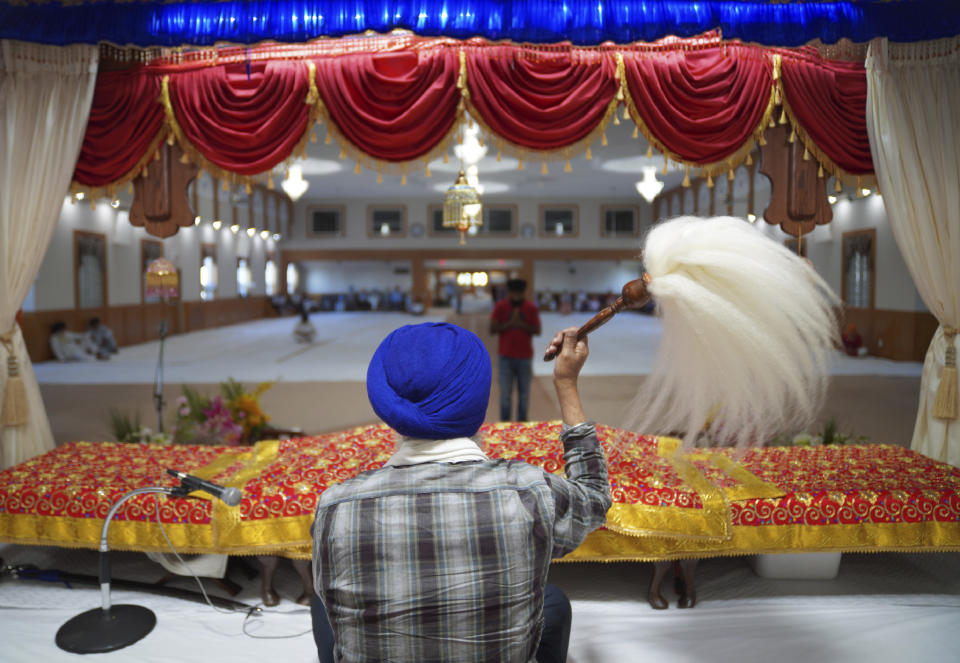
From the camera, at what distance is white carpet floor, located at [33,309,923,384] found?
8.32m

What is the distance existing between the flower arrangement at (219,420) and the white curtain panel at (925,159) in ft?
12.1

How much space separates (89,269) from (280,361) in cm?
419

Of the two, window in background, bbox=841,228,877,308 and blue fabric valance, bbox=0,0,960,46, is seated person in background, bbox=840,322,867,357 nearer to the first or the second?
window in background, bbox=841,228,877,308

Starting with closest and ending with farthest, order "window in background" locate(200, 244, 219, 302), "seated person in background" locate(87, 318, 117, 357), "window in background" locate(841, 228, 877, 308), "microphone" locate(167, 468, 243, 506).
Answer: "microphone" locate(167, 468, 243, 506), "seated person in background" locate(87, 318, 117, 357), "window in background" locate(841, 228, 877, 308), "window in background" locate(200, 244, 219, 302)

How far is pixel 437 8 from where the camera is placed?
293 centimetres

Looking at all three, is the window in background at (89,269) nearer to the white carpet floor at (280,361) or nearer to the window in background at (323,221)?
the white carpet floor at (280,361)

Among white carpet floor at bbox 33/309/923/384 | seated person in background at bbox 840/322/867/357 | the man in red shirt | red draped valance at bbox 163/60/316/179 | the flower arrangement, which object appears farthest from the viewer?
seated person in background at bbox 840/322/867/357

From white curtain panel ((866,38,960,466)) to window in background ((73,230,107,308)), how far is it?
36.9 feet

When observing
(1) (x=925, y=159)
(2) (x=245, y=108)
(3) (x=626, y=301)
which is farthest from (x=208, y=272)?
(3) (x=626, y=301)

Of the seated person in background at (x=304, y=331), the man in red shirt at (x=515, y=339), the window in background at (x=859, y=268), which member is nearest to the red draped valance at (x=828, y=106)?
the man in red shirt at (x=515, y=339)

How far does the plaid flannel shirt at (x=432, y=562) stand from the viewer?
110 centimetres

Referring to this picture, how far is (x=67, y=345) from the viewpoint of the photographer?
9844mm

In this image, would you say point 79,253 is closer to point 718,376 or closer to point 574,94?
point 574,94

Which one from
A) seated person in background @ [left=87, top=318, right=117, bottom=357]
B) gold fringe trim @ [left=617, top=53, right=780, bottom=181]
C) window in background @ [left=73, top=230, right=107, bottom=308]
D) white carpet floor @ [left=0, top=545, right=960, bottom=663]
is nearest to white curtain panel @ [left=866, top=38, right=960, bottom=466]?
gold fringe trim @ [left=617, top=53, right=780, bottom=181]
